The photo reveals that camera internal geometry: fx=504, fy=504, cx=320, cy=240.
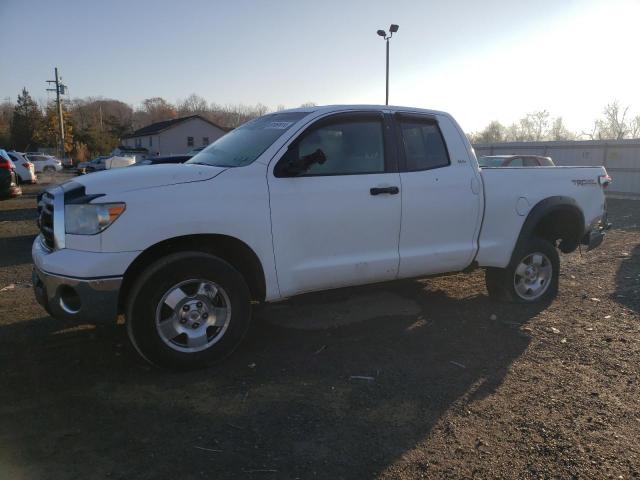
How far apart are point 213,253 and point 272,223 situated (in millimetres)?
521

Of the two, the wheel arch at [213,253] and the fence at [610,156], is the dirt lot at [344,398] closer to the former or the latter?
the wheel arch at [213,253]

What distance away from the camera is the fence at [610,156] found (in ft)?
66.1

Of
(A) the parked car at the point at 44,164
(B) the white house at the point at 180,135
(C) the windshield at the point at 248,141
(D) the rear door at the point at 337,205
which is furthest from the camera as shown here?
(B) the white house at the point at 180,135

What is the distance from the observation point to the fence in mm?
20156

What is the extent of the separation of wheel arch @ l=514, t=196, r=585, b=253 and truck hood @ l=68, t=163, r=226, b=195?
3301 millimetres

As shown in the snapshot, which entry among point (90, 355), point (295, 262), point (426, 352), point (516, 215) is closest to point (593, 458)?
point (426, 352)

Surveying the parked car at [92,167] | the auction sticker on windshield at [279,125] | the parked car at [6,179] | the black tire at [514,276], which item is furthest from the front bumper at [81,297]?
the parked car at [92,167]

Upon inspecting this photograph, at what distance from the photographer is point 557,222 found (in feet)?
19.0

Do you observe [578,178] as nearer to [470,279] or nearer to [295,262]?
[470,279]

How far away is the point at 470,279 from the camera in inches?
265

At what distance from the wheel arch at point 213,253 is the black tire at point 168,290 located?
0.35 feet

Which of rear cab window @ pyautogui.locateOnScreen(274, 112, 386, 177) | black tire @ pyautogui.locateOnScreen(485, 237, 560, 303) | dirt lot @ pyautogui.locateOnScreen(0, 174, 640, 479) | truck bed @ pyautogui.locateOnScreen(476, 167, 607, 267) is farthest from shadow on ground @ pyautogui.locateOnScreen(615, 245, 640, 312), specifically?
rear cab window @ pyautogui.locateOnScreen(274, 112, 386, 177)

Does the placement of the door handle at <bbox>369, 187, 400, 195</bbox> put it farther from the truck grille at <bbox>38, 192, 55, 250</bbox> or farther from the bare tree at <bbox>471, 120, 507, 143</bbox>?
the bare tree at <bbox>471, 120, 507, 143</bbox>

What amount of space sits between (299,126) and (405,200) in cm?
114
